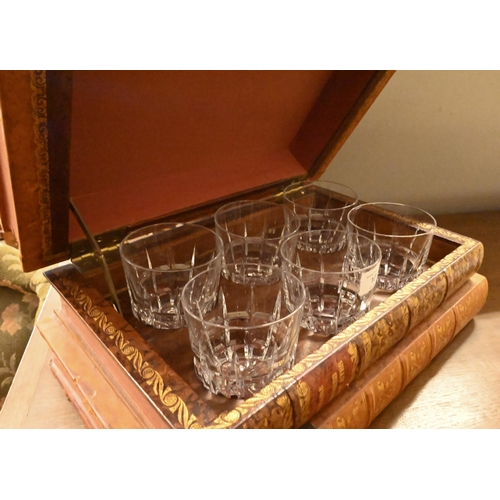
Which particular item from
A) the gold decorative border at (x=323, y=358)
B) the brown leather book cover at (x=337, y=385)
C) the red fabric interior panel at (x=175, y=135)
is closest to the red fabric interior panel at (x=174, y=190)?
the red fabric interior panel at (x=175, y=135)

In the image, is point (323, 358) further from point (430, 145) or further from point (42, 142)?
point (430, 145)

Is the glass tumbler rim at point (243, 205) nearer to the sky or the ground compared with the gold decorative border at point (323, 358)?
nearer to the sky

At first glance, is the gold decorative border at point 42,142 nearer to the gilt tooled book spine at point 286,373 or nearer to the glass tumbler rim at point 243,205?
the gilt tooled book spine at point 286,373

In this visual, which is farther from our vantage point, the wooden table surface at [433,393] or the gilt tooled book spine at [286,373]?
the wooden table surface at [433,393]

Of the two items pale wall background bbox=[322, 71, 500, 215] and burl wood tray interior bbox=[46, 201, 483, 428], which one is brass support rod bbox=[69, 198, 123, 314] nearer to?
burl wood tray interior bbox=[46, 201, 483, 428]

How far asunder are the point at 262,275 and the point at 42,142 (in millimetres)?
378

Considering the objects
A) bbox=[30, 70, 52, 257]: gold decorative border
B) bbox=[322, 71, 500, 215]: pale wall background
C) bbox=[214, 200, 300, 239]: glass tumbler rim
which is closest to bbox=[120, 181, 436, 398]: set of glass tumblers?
bbox=[214, 200, 300, 239]: glass tumbler rim

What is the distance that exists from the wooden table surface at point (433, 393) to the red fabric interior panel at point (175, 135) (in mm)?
214

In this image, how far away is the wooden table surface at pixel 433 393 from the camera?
1.75 ft

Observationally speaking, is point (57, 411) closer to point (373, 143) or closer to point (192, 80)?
point (192, 80)

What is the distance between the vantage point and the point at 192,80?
61cm

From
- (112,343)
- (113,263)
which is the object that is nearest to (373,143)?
(113,263)

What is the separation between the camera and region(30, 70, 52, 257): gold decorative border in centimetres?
38
